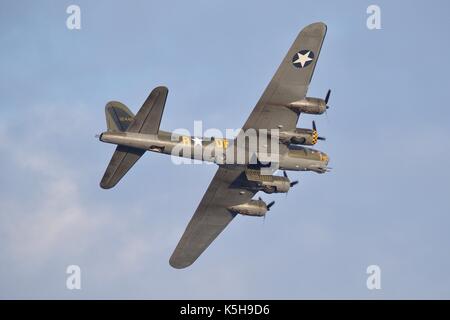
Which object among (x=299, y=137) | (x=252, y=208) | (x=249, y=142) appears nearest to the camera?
(x=299, y=137)

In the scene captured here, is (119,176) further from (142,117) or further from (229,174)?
(229,174)

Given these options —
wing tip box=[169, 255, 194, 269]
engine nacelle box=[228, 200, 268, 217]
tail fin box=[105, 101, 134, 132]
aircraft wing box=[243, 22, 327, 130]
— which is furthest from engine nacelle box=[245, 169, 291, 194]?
tail fin box=[105, 101, 134, 132]

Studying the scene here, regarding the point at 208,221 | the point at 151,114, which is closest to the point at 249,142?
the point at 151,114

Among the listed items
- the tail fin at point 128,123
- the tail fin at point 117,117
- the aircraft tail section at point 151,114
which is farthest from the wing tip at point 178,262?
the aircraft tail section at point 151,114

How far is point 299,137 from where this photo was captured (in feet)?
156

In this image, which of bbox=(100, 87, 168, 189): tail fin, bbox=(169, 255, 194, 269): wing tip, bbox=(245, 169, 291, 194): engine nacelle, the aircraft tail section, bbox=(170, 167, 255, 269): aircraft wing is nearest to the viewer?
the aircraft tail section

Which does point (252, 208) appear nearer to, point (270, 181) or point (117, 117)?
point (270, 181)

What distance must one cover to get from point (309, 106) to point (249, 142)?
14.2 feet

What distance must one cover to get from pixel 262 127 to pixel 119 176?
9.04m

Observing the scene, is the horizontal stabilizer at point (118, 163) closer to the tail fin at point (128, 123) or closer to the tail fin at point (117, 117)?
the tail fin at point (128, 123)

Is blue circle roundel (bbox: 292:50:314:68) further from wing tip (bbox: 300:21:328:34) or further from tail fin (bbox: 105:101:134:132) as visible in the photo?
tail fin (bbox: 105:101:134:132)

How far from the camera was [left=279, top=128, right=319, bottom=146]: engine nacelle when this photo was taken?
47.5 meters

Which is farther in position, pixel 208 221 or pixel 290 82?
pixel 208 221
